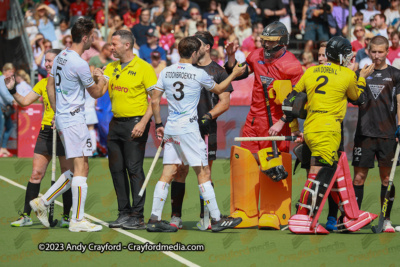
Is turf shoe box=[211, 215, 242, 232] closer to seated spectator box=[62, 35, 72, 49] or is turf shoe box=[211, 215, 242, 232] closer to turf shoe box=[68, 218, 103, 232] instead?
turf shoe box=[68, 218, 103, 232]

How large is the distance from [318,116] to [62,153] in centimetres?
304

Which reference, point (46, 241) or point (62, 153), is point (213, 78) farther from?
point (46, 241)

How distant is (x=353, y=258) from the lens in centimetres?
724

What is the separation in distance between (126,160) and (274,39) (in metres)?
2.25

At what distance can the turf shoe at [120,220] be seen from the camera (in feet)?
28.4

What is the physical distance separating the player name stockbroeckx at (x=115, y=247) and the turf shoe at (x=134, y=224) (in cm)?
92

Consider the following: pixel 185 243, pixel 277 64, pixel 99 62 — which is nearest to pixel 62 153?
pixel 185 243

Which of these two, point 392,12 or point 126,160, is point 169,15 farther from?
point 126,160

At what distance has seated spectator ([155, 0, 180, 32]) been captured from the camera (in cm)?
1925

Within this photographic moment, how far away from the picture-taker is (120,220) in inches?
344

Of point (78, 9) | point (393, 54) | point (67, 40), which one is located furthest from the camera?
point (78, 9)

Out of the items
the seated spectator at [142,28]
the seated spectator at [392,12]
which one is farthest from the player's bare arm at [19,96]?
the seated spectator at [392,12]

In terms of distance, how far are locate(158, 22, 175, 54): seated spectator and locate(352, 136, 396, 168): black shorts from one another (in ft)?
32.7

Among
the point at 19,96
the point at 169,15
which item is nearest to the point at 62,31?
the point at 169,15
